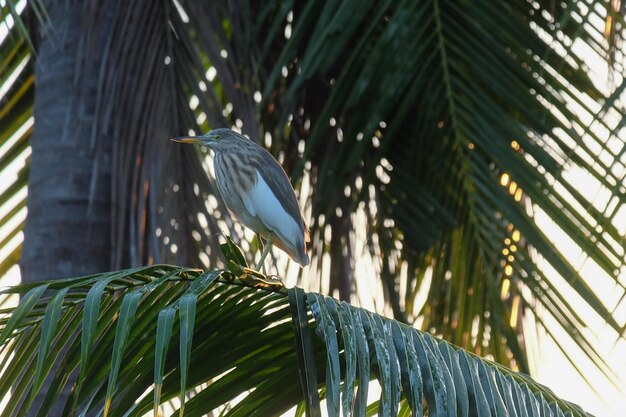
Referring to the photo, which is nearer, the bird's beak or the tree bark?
the tree bark

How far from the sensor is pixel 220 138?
5.20 m

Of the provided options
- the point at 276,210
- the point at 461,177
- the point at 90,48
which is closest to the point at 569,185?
the point at 461,177

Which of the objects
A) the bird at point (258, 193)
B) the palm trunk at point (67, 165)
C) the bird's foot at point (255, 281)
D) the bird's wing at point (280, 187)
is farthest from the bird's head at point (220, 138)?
the bird's foot at point (255, 281)

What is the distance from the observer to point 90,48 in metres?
5.07

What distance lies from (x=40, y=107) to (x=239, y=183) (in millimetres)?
904

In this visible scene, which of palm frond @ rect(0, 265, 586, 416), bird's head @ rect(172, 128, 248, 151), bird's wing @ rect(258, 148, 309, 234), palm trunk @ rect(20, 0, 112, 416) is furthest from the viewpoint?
bird's head @ rect(172, 128, 248, 151)

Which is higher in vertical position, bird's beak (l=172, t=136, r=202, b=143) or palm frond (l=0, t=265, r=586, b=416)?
bird's beak (l=172, t=136, r=202, b=143)

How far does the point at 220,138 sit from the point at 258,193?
0.44 metres

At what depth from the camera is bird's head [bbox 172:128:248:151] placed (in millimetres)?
5088

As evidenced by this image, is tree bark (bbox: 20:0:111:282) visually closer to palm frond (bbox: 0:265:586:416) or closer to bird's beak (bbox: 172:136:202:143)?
bird's beak (bbox: 172:136:202:143)

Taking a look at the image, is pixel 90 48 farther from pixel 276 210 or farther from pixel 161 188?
pixel 276 210

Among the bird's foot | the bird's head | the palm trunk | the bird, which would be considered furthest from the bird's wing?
the bird's foot

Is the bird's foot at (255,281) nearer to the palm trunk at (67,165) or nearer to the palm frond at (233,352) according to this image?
the palm frond at (233,352)

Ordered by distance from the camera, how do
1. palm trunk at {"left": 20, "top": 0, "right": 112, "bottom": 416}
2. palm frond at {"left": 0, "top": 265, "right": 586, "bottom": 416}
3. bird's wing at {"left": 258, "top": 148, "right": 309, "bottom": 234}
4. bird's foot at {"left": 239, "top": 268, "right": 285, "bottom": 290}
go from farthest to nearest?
bird's wing at {"left": 258, "top": 148, "right": 309, "bottom": 234} → palm trunk at {"left": 20, "top": 0, "right": 112, "bottom": 416} → bird's foot at {"left": 239, "top": 268, "right": 285, "bottom": 290} → palm frond at {"left": 0, "top": 265, "right": 586, "bottom": 416}
